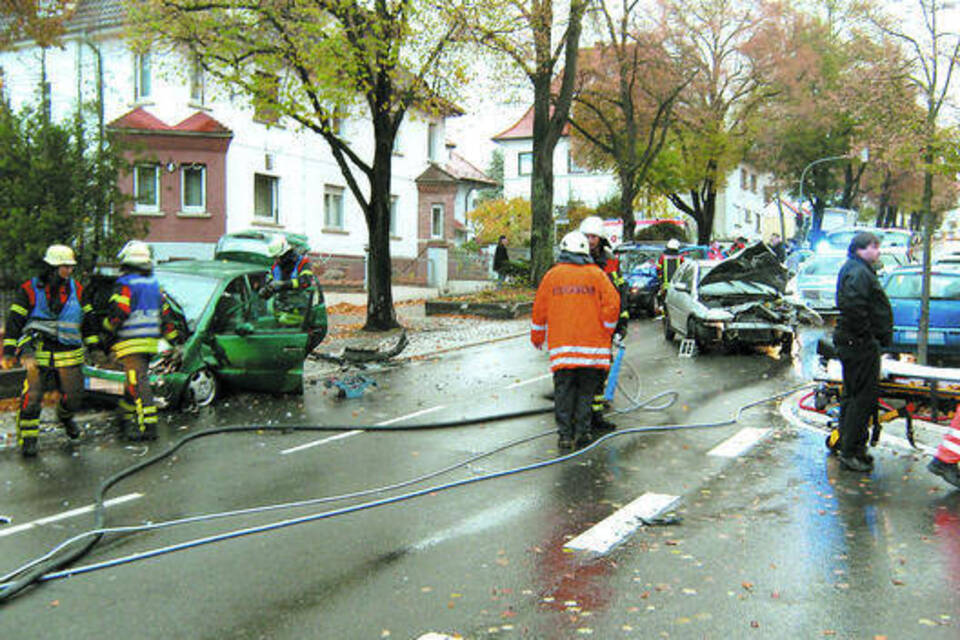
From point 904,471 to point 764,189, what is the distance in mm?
68041

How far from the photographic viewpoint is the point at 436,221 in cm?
3962

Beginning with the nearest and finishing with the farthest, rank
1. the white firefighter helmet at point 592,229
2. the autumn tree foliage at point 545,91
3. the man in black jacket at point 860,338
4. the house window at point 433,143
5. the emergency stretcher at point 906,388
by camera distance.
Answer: the man in black jacket at point 860,338 < the emergency stretcher at point 906,388 < the white firefighter helmet at point 592,229 < the autumn tree foliage at point 545,91 < the house window at point 433,143

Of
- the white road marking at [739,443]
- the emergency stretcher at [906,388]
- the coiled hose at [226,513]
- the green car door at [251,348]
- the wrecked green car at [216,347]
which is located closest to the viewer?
the coiled hose at [226,513]

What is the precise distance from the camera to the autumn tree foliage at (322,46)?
16375mm

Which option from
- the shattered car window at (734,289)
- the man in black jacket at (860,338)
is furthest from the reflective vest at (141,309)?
the shattered car window at (734,289)

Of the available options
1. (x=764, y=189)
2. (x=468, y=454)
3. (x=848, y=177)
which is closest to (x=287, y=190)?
(x=468, y=454)

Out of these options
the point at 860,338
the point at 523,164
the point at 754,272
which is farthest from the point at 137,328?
the point at 523,164

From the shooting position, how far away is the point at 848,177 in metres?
52.2

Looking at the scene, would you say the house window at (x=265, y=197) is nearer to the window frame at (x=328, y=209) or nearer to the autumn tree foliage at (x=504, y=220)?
the window frame at (x=328, y=209)

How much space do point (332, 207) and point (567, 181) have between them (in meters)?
28.6

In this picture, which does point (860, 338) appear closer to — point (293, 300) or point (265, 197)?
point (293, 300)

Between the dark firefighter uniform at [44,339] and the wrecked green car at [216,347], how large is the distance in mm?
1268

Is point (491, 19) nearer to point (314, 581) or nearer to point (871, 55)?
point (871, 55)

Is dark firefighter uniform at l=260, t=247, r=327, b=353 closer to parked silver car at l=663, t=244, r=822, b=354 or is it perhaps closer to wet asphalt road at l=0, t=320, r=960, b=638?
wet asphalt road at l=0, t=320, r=960, b=638
